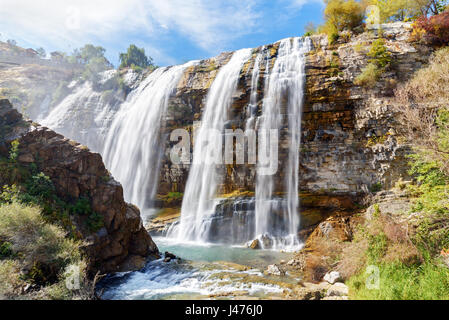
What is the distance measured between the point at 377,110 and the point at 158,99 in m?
19.1

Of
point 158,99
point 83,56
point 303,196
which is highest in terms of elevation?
point 83,56

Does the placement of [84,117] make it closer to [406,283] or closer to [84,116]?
[84,116]

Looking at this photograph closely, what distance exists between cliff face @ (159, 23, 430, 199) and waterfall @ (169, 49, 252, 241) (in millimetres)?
1040

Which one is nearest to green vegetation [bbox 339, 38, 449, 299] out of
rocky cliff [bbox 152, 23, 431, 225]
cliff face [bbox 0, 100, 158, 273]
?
rocky cliff [bbox 152, 23, 431, 225]

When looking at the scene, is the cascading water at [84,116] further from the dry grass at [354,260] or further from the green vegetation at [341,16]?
the dry grass at [354,260]

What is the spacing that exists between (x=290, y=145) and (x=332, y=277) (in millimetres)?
10326

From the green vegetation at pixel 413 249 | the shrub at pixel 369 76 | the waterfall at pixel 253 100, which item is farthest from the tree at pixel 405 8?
the green vegetation at pixel 413 249

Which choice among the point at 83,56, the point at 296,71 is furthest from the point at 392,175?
the point at 83,56

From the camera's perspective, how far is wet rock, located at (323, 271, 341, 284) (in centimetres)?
768

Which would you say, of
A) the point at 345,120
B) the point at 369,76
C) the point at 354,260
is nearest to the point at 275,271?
the point at 354,260

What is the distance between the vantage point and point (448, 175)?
25.8 feet

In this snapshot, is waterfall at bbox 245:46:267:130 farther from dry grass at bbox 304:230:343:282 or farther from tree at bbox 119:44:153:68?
tree at bbox 119:44:153:68
